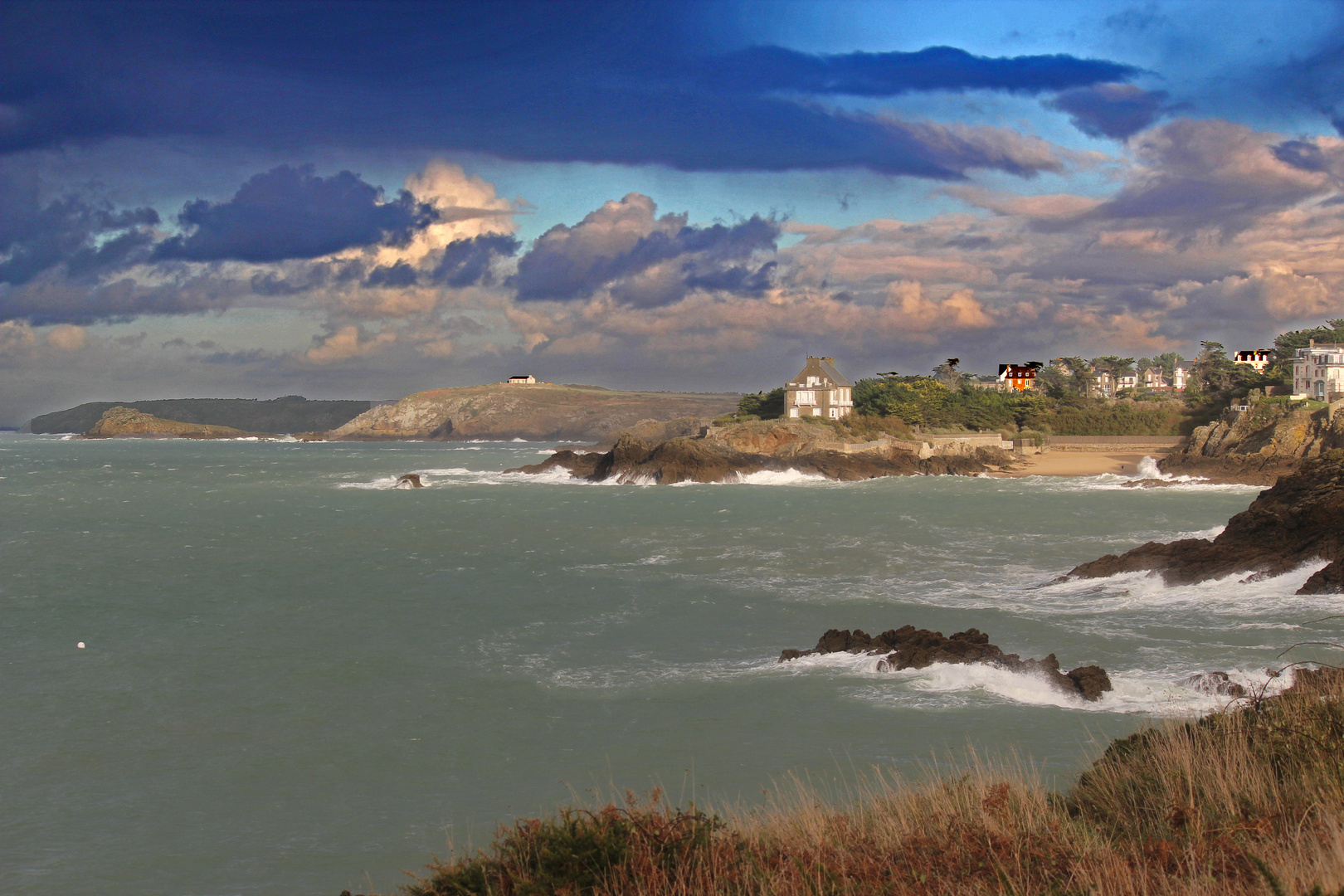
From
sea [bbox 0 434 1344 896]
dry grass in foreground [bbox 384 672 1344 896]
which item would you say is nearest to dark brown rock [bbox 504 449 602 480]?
sea [bbox 0 434 1344 896]

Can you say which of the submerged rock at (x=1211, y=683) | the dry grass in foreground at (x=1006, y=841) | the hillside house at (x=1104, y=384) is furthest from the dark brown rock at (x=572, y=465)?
the hillside house at (x=1104, y=384)

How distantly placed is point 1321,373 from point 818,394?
3782cm

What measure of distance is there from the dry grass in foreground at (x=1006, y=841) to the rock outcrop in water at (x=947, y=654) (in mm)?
5979

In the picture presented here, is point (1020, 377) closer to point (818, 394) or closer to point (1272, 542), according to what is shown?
point (818, 394)

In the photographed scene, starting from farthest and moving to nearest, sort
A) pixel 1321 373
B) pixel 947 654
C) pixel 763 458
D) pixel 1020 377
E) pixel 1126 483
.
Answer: pixel 1020 377 < pixel 1321 373 < pixel 763 458 < pixel 1126 483 < pixel 947 654

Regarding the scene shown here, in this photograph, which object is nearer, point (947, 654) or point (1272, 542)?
point (947, 654)

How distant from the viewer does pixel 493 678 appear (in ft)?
46.7

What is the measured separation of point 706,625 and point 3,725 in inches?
434

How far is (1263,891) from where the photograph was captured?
402 centimetres

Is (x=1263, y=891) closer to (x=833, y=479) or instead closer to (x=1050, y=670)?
(x=1050, y=670)

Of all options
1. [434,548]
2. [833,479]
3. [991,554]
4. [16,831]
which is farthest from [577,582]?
[833,479]

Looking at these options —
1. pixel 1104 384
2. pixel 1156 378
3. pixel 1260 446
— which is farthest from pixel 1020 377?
pixel 1156 378

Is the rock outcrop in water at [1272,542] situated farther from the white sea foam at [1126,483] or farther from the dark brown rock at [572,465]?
the dark brown rock at [572,465]

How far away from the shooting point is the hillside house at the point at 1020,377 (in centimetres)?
10581
